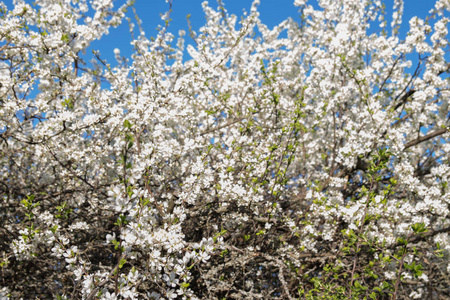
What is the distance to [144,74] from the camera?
4625 mm

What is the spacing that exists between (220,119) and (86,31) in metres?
2.73

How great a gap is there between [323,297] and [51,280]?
306 cm

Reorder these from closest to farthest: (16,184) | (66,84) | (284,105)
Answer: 1. (66,84)
2. (16,184)
3. (284,105)

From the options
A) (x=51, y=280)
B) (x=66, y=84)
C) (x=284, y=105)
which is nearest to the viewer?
(x=51, y=280)

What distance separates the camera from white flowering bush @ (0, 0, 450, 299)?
292cm

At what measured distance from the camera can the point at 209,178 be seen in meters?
3.56

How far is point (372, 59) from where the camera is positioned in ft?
23.1

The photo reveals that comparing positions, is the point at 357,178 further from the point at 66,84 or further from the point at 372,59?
the point at 66,84

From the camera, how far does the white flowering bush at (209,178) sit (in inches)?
115

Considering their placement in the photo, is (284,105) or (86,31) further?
(284,105)

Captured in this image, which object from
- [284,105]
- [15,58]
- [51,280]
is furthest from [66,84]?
[284,105]

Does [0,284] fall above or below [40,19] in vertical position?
below

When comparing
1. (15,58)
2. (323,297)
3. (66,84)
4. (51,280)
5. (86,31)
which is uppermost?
(86,31)

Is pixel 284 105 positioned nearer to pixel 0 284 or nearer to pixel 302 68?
pixel 302 68
